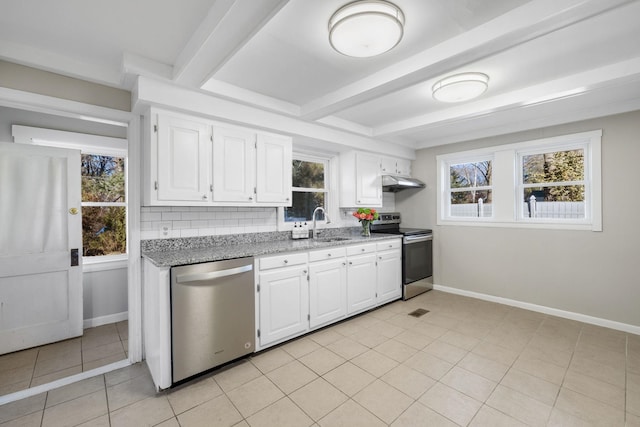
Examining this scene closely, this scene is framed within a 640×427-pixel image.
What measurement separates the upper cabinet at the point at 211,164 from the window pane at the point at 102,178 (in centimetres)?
154

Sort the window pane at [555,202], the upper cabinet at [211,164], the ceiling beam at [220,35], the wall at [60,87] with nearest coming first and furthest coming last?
the ceiling beam at [220,35] → the wall at [60,87] → the upper cabinet at [211,164] → the window pane at [555,202]

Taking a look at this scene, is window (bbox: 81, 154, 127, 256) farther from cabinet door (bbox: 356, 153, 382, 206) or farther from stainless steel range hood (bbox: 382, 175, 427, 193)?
stainless steel range hood (bbox: 382, 175, 427, 193)

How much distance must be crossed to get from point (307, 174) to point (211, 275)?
7.35 feet

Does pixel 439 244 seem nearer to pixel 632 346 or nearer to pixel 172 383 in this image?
pixel 632 346

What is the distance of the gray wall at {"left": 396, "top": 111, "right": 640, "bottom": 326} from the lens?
316 centimetres

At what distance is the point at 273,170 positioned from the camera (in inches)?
127

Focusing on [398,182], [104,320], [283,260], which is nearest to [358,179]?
[398,182]

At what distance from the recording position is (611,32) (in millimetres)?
1921

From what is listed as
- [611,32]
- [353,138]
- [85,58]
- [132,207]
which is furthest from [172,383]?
[611,32]

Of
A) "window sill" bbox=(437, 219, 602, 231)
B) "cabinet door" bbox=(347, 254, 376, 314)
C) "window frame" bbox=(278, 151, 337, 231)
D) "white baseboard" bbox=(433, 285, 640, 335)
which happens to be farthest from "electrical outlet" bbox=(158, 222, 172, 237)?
"white baseboard" bbox=(433, 285, 640, 335)

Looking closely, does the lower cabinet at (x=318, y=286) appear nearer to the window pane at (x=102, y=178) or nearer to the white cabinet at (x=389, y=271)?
the white cabinet at (x=389, y=271)

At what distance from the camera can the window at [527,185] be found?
11.4ft

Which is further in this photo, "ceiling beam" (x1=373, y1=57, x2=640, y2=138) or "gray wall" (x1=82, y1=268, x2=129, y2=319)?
"gray wall" (x1=82, y1=268, x2=129, y2=319)

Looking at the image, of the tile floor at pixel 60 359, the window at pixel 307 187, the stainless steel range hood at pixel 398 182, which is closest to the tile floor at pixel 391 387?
the tile floor at pixel 60 359
